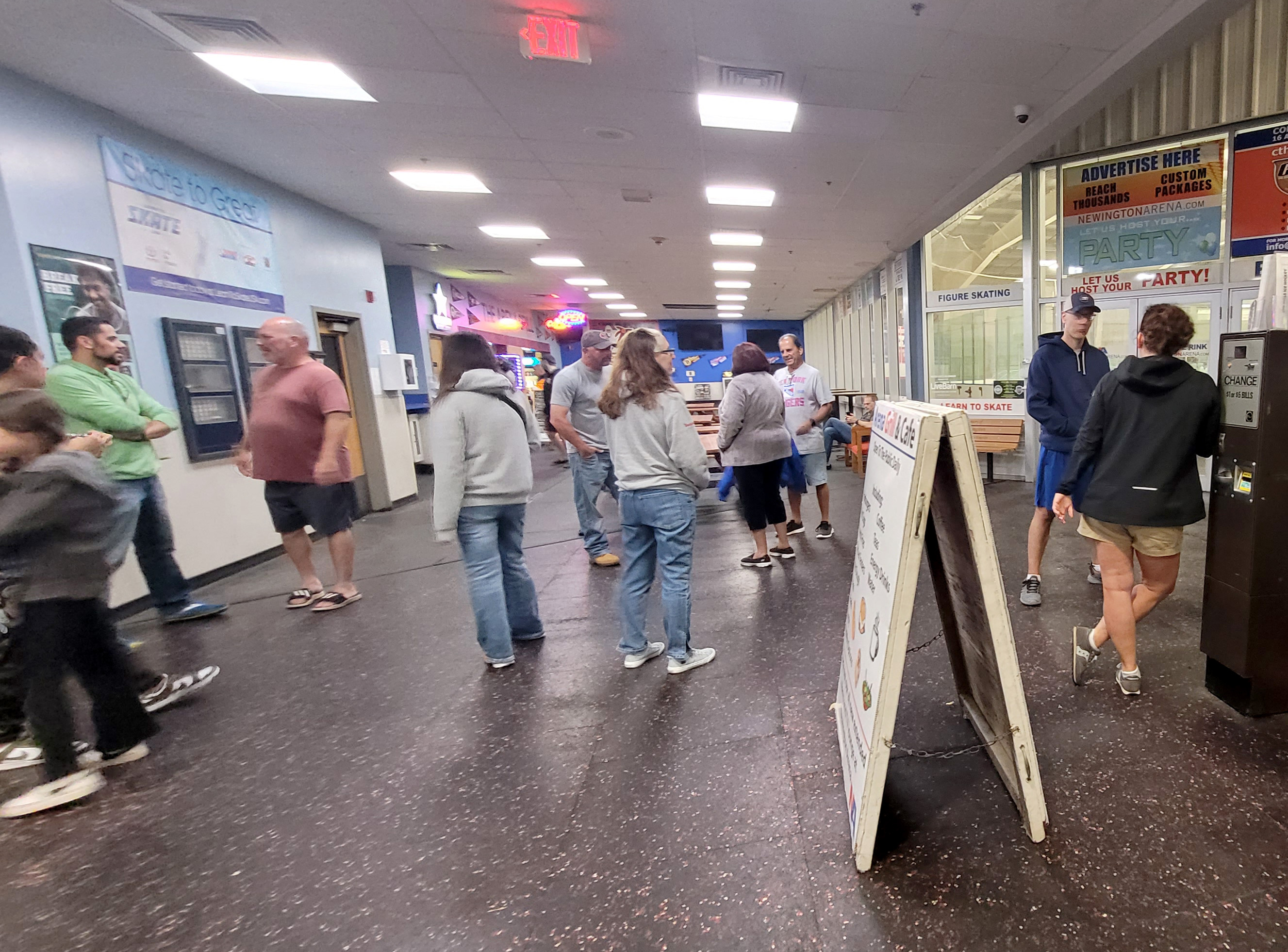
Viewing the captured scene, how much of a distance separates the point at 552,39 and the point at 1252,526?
13.0ft

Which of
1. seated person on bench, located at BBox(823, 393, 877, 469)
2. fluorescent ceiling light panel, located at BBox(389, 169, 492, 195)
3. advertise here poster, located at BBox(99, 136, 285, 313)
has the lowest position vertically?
seated person on bench, located at BBox(823, 393, 877, 469)

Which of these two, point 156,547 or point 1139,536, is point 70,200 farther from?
point 1139,536

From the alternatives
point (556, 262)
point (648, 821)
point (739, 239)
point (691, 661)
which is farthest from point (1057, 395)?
point (556, 262)

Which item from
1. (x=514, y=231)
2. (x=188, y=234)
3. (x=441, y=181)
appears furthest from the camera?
(x=514, y=231)

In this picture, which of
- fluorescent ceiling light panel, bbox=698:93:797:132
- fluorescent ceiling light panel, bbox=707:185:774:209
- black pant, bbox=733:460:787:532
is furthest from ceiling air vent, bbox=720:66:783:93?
black pant, bbox=733:460:787:532

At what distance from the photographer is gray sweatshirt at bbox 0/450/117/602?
5.94ft

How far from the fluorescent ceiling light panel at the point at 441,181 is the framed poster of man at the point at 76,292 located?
2.53m

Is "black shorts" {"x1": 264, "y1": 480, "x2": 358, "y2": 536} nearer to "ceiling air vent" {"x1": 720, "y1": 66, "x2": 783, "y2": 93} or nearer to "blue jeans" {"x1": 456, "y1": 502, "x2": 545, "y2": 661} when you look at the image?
"blue jeans" {"x1": 456, "y1": 502, "x2": 545, "y2": 661}

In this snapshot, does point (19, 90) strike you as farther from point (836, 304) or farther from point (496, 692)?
point (836, 304)

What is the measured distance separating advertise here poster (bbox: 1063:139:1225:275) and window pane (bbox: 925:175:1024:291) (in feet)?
3.36

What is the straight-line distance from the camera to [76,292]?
3.62m

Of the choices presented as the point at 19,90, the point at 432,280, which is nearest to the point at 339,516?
the point at 19,90

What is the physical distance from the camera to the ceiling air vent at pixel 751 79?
380 cm

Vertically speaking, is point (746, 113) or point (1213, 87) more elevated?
point (1213, 87)
